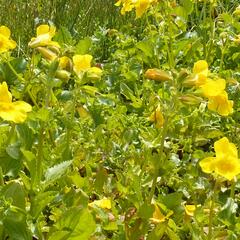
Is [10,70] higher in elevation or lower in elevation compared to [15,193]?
lower

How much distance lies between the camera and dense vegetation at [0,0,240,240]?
5.16 ft

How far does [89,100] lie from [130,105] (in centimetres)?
32

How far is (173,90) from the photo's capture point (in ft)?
5.26

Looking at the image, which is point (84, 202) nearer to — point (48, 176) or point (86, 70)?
point (48, 176)

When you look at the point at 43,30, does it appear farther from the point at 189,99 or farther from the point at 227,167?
the point at 227,167

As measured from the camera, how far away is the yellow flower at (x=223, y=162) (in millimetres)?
1553

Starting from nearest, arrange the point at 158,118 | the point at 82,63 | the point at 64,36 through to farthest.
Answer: the point at 82,63 → the point at 158,118 → the point at 64,36

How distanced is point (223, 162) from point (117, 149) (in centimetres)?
65

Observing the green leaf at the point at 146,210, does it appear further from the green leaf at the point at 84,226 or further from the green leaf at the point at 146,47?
the green leaf at the point at 146,47

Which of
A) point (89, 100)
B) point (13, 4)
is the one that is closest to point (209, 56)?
point (89, 100)

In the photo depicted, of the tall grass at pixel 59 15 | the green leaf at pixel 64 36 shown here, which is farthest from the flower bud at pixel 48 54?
the tall grass at pixel 59 15

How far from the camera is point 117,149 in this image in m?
2.17

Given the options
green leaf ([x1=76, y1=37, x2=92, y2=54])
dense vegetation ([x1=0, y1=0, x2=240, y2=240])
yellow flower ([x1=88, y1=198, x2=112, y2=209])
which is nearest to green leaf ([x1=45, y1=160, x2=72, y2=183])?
dense vegetation ([x1=0, y1=0, x2=240, y2=240])

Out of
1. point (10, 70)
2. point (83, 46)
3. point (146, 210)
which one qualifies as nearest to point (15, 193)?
point (146, 210)
